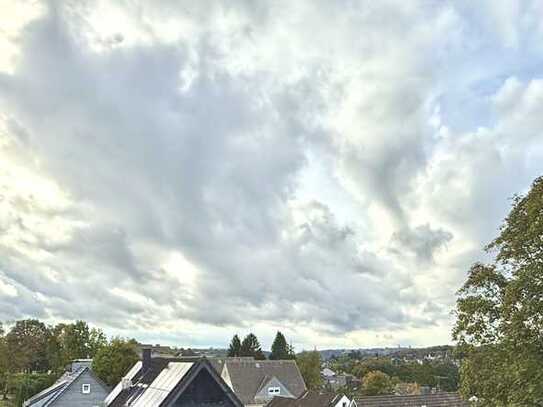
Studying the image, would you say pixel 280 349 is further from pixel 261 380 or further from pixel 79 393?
pixel 79 393

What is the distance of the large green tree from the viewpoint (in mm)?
21438

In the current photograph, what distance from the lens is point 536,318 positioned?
70.6 feet

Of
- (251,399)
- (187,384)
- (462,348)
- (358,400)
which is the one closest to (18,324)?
(251,399)

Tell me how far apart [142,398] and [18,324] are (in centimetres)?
8049

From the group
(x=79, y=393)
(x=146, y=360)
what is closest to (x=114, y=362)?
(x=79, y=393)

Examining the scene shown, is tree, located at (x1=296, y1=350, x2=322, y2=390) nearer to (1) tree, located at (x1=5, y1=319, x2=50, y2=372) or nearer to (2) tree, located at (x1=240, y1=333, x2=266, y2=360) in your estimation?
(2) tree, located at (x1=240, y1=333, x2=266, y2=360)

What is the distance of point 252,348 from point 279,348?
4457mm

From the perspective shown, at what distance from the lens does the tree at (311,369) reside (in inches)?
3642

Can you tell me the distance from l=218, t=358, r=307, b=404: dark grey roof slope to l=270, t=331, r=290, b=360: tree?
28709 millimetres

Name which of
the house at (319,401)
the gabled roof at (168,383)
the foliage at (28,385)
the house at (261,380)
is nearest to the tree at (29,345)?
the foliage at (28,385)

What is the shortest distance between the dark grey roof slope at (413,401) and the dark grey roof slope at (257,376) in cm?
2914

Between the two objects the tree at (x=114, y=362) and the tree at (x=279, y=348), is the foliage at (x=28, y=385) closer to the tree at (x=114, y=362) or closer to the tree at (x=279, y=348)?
the tree at (x=114, y=362)

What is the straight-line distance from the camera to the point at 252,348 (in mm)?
104688

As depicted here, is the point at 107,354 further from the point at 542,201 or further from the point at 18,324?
the point at 542,201
